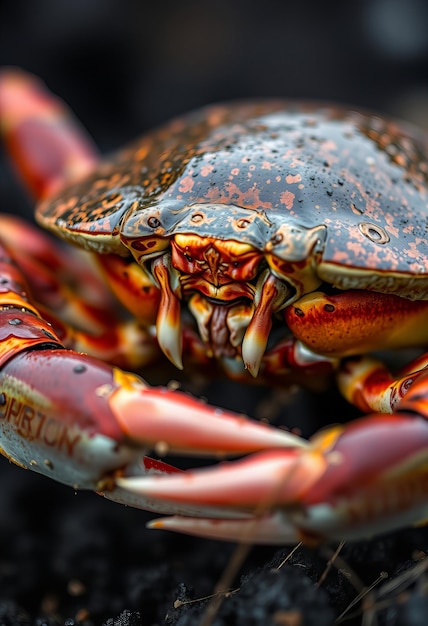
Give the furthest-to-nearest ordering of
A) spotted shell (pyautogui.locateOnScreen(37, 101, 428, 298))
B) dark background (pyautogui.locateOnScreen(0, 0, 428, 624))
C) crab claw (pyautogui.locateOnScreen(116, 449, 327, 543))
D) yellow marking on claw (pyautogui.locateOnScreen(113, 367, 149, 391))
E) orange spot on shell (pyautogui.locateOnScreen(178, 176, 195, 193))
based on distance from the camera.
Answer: dark background (pyautogui.locateOnScreen(0, 0, 428, 624)) < orange spot on shell (pyautogui.locateOnScreen(178, 176, 195, 193)) < spotted shell (pyautogui.locateOnScreen(37, 101, 428, 298)) < yellow marking on claw (pyautogui.locateOnScreen(113, 367, 149, 391)) < crab claw (pyautogui.locateOnScreen(116, 449, 327, 543))

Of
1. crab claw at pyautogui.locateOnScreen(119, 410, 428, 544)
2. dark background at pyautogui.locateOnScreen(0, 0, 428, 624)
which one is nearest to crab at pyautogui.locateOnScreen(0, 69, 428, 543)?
crab claw at pyautogui.locateOnScreen(119, 410, 428, 544)

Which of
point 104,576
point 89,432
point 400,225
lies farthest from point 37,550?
point 400,225

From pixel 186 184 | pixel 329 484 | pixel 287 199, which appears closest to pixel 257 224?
pixel 287 199

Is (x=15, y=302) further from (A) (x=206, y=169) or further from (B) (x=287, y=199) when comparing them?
(B) (x=287, y=199)

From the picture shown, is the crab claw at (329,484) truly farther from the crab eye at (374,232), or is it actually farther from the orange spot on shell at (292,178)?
the orange spot on shell at (292,178)

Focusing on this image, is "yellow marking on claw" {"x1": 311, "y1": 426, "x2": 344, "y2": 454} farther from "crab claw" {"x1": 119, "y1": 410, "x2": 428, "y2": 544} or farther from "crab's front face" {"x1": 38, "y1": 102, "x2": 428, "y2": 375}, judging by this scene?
"crab's front face" {"x1": 38, "y1": 102, "x2": 428, "y2": 375}

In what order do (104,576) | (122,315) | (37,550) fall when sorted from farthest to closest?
(122,315) → (37,550) → (104,576)

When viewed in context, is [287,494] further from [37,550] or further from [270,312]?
[37,550]
